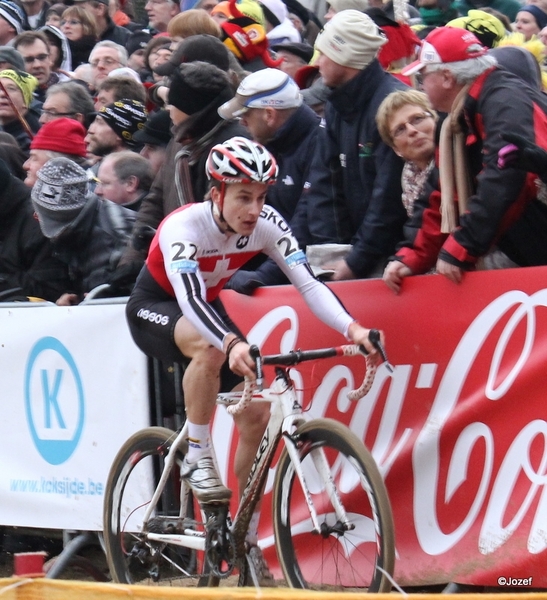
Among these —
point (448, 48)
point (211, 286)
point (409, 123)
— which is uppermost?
point (448, 48)

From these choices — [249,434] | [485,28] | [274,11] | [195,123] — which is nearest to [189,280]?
[249,434]

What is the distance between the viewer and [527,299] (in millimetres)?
5047

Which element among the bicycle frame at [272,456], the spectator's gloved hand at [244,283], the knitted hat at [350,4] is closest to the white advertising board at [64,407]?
the spectator's gloved hand at [244,283]

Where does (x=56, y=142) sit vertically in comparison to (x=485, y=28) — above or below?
below

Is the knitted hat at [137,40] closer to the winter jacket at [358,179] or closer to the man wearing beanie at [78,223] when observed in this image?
the man wearing beanie at [78,223]

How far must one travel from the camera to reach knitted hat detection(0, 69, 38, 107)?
998 centimetres

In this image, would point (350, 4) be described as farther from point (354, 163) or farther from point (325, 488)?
point (325, 488)

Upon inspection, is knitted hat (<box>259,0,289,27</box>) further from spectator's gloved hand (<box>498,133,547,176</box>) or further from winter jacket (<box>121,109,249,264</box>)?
spectator's gloved hand (<box>498,133,547,176</box>)

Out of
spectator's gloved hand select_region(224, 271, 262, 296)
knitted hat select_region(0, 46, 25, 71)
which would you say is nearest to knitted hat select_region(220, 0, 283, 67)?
knitted hat select_region(0, 46, 25, 71)

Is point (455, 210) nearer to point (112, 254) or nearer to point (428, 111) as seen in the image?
point (428, 111)

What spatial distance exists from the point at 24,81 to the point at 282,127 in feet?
13.5

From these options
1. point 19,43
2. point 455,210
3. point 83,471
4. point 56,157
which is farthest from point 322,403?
point 19,43

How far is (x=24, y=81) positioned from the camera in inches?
398
